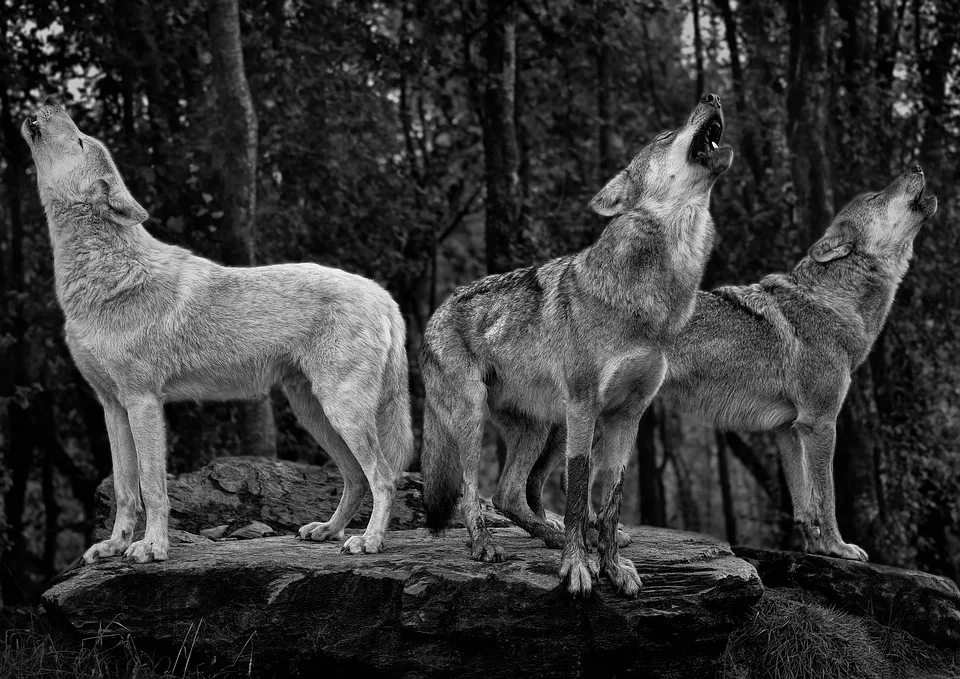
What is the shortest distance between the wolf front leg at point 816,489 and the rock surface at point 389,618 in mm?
1870

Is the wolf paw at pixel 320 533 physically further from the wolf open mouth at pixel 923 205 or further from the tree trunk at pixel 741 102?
the tree trunk at pixel 741 102

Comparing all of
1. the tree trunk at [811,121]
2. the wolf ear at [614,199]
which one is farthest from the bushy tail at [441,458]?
the tree trunk at [811,121]

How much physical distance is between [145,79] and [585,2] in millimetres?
5583

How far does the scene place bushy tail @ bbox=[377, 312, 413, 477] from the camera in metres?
6.44

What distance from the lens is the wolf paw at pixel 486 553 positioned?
5.89m

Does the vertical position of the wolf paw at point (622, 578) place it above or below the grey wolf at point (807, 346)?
below

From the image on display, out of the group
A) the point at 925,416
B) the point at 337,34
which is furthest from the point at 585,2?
the point at 925,416

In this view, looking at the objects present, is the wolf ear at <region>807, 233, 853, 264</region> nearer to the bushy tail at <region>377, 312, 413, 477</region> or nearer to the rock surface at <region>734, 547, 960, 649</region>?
the rock surface at <region>734, 547, 960, 649</region>

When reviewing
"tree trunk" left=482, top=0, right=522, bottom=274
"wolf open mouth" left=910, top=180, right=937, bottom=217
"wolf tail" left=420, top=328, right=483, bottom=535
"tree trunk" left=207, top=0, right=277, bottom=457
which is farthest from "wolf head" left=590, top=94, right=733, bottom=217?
"tree trunk" left=482, top=0, right=522, bottom=274

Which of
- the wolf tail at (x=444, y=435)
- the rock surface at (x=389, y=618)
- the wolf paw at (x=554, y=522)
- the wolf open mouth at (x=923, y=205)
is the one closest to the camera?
the rock surface at (x=389, y=618)

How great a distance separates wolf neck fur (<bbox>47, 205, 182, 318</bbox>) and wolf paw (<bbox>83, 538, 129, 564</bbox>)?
131 centimetres

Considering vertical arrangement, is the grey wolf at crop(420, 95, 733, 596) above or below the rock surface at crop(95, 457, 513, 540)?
above

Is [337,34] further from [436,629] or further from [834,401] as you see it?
[436,629]

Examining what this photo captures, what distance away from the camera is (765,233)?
13.9 m
